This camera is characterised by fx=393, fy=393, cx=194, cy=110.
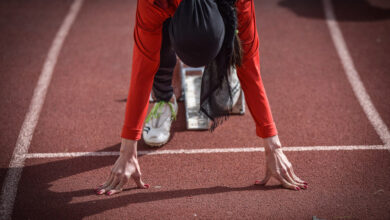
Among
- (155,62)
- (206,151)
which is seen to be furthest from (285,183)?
(155,62)

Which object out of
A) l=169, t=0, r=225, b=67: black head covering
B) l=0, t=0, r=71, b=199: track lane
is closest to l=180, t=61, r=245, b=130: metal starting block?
l=169, t=0, r=225, b=67: black head covering

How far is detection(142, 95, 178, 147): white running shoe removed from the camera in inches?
128

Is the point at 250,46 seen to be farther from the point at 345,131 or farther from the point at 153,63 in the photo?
the point at 345,131

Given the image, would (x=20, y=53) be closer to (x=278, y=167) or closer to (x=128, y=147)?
(x=128, y=147)

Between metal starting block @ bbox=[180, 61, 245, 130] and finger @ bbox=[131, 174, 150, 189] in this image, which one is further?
metal starting block @ bbox=[180, 61, 245, 130]

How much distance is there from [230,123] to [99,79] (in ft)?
5.26

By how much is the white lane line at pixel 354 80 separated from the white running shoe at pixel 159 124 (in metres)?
1.82

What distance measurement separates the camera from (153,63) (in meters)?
2.37

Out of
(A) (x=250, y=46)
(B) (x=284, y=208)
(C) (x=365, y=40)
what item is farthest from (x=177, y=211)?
(C) (x=365, y=40)

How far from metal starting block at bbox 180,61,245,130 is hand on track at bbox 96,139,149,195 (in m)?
0.88

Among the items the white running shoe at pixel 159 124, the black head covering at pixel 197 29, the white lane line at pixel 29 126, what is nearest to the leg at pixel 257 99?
the black head covering at pixel 197 29

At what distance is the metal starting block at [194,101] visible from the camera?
11.6ft

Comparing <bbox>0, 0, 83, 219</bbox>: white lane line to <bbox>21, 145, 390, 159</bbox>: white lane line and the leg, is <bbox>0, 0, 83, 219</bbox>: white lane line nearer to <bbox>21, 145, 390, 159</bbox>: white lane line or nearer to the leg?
<bbox>21, 145, 390, 159</bbox>: white lane line

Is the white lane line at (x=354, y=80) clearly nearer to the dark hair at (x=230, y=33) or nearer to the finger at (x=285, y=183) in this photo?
the finger at (x=285, y=183)
